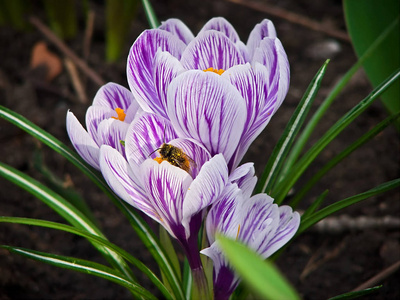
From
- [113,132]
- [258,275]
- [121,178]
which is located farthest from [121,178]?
[258,275]

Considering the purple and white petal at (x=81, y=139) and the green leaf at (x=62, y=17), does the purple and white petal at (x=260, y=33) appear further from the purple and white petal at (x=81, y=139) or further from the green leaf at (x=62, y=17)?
the green leaf at (x=62, y=17)

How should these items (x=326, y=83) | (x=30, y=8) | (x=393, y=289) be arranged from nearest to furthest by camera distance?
(x=393, y=289), (x=326, y=83), (x=30, y=8)

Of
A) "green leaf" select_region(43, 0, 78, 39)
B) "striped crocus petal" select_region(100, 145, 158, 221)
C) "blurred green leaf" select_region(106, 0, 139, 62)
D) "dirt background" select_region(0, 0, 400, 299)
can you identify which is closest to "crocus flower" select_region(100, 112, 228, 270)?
"striped crocus petal" select_region(100, 145, 158, 221)

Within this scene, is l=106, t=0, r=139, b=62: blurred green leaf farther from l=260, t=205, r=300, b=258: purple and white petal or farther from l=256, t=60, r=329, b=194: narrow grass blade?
l=260, t=205, r=300, b=258: purple and white petal

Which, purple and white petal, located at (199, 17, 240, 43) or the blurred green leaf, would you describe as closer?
purple and white petal, located at (199, 17, 240, 43)

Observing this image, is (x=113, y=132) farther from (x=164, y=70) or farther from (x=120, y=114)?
(x=164, y=70)

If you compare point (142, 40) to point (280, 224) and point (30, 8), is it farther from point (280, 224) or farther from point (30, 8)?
point (30, 8)

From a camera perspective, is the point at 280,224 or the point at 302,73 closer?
the point at 280,224

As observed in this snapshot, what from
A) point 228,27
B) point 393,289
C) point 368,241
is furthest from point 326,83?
point 228,27
